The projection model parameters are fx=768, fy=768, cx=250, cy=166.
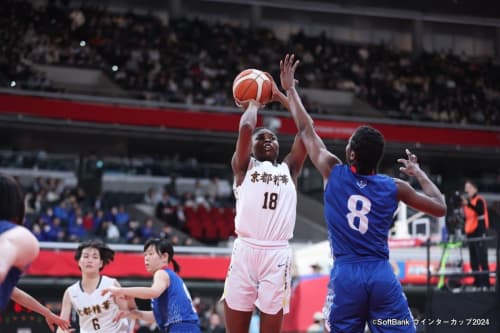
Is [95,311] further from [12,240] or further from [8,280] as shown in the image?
[12,240]

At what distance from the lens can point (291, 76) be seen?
5.77m

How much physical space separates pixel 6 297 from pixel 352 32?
3237 centimetres

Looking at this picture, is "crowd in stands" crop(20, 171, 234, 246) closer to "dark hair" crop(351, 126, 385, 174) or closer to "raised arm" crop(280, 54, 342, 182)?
"raised arm" crop(280, 54, 342, 182)

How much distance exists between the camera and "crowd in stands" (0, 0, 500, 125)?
26016mm

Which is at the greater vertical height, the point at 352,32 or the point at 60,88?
the point at 352,32

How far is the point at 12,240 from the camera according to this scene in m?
4.36

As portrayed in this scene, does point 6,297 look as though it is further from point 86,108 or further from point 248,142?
point 86,108

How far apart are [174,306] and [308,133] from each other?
287 centimetres

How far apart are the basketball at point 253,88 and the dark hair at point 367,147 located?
137 centimetres

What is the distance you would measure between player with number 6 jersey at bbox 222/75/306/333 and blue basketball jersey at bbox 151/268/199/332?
1.25 m

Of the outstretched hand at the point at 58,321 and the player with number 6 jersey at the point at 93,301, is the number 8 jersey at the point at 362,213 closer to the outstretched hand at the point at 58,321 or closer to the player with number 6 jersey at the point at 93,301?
the outstretched hand at the point at 58,321

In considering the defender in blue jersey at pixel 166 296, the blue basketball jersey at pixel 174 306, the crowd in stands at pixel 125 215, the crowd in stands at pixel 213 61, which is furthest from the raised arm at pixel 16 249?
the crowd in stands at pixel 213 61

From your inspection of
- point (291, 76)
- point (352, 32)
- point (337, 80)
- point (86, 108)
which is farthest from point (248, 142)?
point (352, 32)

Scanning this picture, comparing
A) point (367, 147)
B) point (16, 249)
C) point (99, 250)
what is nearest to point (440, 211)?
point (367, 147)
